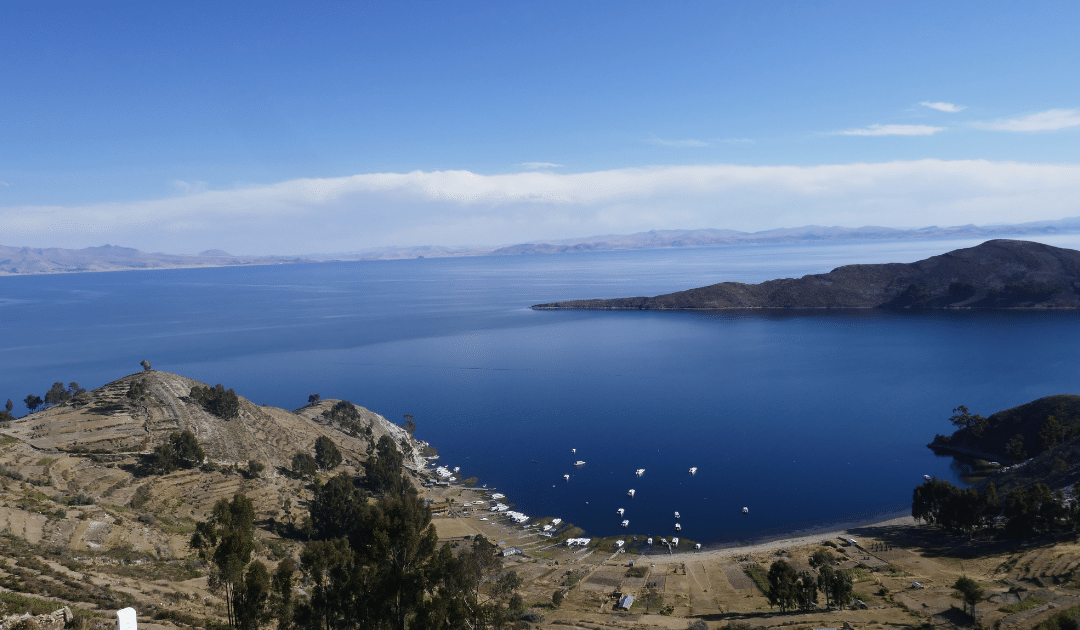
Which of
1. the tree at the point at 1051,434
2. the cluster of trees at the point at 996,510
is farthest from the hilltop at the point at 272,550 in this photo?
the tree at the point at 1051,434

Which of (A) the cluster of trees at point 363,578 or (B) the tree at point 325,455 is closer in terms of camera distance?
(A) the cluster of trees at point 363,578

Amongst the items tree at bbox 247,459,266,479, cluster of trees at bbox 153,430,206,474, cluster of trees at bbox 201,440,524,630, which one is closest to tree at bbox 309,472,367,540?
tree at bbox 247,459,266,479

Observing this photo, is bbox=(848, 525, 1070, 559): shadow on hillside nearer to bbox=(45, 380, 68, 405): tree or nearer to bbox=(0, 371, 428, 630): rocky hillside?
bbox=(0, 371, 428, 630): rocky hillside

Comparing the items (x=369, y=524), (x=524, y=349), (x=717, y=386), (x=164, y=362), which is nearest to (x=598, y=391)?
(x=717, y=386)

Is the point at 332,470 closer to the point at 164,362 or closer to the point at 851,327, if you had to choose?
the point at 164,362

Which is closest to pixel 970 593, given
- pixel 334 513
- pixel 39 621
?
pixel 39 621

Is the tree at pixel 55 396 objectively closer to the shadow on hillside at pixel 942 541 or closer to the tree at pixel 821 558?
the tree at pixel 821 558
